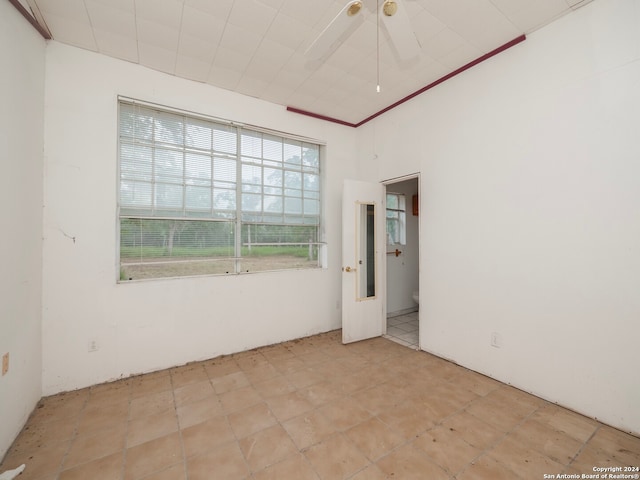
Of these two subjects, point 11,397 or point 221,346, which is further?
point 221,346

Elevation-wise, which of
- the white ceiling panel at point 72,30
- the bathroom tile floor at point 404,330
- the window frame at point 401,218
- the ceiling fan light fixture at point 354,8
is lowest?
the bathroom tile floor at point 404,330

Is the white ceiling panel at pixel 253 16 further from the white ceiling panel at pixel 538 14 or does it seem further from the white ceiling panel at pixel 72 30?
the white ceiling panel at pixel 538 14

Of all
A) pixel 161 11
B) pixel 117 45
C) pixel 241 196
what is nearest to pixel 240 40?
pixel 161 11

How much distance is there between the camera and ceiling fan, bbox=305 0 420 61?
145 cm

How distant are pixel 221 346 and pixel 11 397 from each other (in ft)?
5.01

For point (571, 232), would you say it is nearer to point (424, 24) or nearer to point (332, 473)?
point (424, 24)

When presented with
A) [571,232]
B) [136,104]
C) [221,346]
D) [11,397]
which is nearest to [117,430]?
[11,397]

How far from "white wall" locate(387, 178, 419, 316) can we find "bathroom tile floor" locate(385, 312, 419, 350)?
8.3 inches

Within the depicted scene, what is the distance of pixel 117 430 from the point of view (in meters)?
1.82

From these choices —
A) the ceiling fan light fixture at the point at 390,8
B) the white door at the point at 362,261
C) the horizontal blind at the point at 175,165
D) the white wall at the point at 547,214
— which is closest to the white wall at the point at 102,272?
the horizontal blind at the point at 175,165

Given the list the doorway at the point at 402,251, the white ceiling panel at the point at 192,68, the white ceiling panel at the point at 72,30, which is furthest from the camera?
the doorway at the point at 402,251

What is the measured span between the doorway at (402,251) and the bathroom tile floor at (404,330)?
0.05ft

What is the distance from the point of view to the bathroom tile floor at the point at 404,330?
131 inches

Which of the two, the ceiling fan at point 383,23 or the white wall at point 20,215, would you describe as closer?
the ceiling fan at point 383,23
